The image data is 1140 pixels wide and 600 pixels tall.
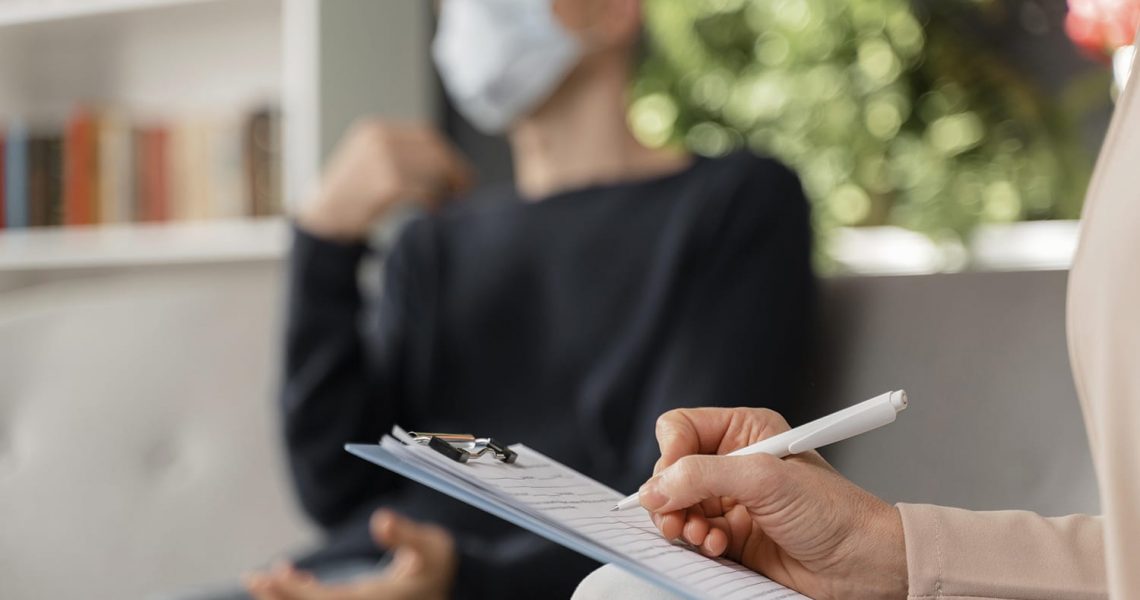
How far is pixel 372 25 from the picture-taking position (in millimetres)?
2031

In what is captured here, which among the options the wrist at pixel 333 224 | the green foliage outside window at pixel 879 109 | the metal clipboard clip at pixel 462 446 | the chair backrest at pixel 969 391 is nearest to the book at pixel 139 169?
the wrist at pixel 333 224

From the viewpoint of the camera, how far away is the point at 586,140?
144 cm

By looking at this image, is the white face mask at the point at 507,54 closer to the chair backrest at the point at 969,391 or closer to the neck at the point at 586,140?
the neck at the point at 586,140

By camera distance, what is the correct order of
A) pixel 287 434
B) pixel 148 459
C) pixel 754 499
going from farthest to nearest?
pixel 148 459 < pixel 287 434 < pixel 754 499

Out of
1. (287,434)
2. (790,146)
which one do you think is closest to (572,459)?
(287,434)

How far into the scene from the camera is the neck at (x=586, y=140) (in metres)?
1.43

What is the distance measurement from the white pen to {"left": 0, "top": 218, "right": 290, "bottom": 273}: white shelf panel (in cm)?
161

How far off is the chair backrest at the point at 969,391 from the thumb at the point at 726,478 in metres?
0.08

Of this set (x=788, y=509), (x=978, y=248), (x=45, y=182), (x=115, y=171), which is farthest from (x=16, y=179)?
(x=788, y=509)

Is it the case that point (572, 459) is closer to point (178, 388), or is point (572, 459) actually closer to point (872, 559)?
point (872, 559)

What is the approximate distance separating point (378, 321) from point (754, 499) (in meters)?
1.07

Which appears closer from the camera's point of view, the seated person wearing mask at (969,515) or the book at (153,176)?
the seated person wearing mask at (969,515)

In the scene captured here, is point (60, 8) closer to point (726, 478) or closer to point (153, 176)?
point (153, 176)

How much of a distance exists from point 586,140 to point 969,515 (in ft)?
3.28
